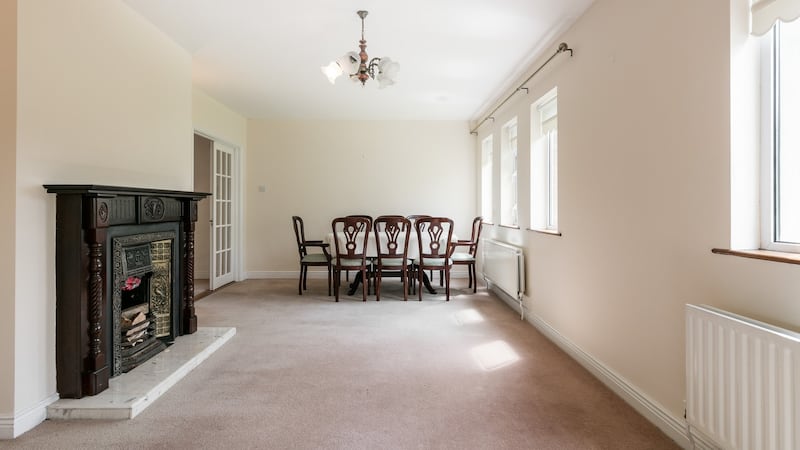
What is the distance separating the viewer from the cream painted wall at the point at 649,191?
153cm

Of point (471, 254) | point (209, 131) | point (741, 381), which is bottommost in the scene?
point (741, 381)

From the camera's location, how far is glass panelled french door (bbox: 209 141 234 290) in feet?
17.3

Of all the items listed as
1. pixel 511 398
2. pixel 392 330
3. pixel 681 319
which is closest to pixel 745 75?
pixel 681 319

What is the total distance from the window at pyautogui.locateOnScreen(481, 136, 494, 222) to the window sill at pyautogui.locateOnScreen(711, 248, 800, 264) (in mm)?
4062

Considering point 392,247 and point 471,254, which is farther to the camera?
point 471,254

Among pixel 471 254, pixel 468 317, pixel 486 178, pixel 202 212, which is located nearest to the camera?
pixel 468 317

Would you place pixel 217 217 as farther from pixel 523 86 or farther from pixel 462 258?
pixel 523 86

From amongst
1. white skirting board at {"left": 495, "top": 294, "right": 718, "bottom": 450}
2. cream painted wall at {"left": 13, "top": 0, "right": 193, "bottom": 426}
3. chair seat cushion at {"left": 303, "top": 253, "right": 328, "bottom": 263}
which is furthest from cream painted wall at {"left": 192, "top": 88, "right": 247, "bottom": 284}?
white skirting board at {"left": 495, "top": 294, "right": 718, "bottom": 450}

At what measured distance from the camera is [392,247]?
4566 millimetres

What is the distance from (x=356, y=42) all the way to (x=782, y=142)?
2814mm

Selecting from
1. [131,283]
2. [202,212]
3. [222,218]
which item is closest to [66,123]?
[131,283]

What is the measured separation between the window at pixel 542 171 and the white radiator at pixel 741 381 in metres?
2.14

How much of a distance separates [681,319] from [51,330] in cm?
297

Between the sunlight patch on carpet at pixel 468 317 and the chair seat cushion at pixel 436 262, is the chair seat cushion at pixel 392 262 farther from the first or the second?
the sunlight patch on carpet at pixel 468 317
